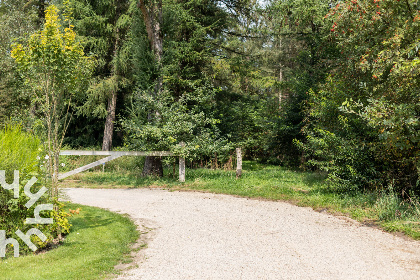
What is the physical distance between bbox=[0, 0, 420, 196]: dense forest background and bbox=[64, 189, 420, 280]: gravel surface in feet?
6.73

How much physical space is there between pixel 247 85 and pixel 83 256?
2568 centimetres

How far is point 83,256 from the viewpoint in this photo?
5.23 m

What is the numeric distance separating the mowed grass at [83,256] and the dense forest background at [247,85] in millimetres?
2079

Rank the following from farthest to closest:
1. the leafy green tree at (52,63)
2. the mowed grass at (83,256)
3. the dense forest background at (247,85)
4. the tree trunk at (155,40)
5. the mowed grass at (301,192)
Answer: the tree trunk at (155,40)
the dense forest background at (247,85)
the mowed grass at (301,192)
the leafy green tree at (52,63)
the mowed grass at (83,256)

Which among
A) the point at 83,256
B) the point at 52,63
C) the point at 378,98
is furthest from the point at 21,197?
the point at 378,98

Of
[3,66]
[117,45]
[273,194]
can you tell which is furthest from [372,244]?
[3,66]

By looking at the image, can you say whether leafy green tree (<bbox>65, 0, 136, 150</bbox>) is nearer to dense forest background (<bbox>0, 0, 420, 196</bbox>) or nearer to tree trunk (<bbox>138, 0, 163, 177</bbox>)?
dense forest background (<bbox>0, 0, 420, 196</bbox>)

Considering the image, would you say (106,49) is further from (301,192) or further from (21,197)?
(21,197)

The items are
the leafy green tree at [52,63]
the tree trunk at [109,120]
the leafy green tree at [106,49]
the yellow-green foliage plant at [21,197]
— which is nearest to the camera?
the yellow-green foliage plant at [21,197]

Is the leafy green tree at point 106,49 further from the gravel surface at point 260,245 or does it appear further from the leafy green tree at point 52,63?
the leafy green tree at point 52,63

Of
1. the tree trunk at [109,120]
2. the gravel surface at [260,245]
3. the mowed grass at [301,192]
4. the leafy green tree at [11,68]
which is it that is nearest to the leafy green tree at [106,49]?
the tree trunk at [109,120]

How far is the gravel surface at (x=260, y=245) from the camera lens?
185 inches

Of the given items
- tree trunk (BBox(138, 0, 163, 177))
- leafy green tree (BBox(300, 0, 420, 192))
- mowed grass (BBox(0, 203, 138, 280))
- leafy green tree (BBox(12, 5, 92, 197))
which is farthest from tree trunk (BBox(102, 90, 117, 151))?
leafy green tree (BBox(12, 5, 92, 197))

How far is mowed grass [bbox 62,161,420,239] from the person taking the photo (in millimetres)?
7363
